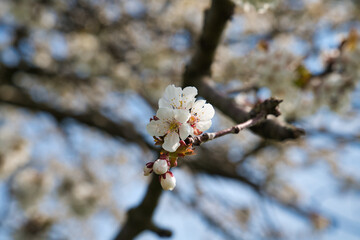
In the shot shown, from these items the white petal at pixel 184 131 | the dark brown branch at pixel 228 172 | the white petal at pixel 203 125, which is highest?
the dark brown branch at pixel 228 172

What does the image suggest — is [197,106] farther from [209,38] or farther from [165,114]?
[209,38]

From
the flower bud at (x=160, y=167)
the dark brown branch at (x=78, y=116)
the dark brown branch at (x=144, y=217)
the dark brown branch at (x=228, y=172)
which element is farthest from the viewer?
the dark brown branch at (x=78, y=116)

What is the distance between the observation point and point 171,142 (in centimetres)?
67

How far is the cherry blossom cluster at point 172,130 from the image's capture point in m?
0.66

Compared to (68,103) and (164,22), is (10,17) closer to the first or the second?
(68,103)

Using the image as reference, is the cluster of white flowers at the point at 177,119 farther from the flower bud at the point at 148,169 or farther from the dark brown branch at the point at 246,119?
the dark brown branch at the point at 246,119

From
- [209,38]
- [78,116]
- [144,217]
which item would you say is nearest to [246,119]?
[209,38]

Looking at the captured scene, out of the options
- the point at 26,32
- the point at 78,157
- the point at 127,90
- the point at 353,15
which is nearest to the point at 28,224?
the point at 78,157

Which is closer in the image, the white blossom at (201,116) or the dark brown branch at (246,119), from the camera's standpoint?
the white blossom at (201,116)

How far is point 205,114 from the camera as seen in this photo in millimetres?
719

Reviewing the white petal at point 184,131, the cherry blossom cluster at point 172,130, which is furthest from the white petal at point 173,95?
the white petal at point 184,131

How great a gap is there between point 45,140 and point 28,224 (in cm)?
216

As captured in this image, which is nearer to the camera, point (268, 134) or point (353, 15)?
point (268, 134)

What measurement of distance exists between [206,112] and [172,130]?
106 millimetres
